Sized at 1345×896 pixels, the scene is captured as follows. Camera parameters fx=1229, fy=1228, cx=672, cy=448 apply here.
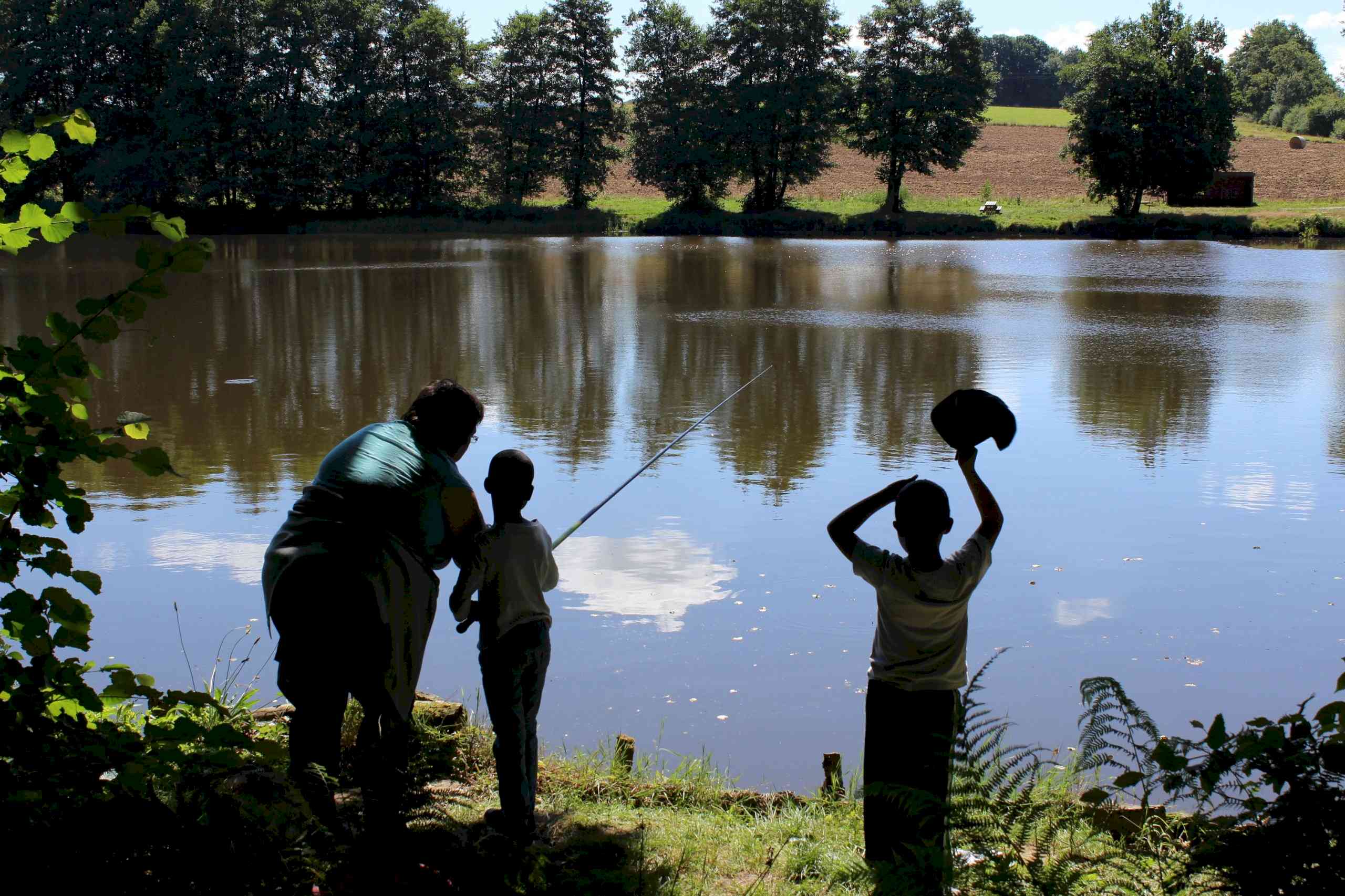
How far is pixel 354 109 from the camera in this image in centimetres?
5116

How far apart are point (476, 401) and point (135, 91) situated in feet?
176

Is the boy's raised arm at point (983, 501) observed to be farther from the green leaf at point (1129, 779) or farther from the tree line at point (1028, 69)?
the tree line at point (1028, 69)

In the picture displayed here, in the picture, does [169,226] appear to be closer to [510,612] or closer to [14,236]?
[14,236]

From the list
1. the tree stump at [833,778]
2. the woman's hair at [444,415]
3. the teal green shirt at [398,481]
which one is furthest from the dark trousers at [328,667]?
the tree stump at [833,778]

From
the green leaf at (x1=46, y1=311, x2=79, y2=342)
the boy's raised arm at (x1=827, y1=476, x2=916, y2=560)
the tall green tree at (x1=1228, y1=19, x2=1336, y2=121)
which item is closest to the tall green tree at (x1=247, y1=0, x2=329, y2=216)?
the boy's raised arm at (x1=827, y1=476, x2=916, y2=560)

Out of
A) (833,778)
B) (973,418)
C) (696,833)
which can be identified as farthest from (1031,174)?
(696,833)

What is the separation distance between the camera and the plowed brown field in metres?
55.2

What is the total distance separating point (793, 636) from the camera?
5836mm

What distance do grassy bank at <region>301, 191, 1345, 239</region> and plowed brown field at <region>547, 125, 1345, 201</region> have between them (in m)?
2.79

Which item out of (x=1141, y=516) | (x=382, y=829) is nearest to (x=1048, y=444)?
(x=1141, y=516)

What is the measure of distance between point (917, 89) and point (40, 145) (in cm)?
5335

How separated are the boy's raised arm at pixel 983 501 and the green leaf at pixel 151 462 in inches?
79.3

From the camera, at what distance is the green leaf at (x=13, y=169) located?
2.17 metres

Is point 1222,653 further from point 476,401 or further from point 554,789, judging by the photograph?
point 476,401
